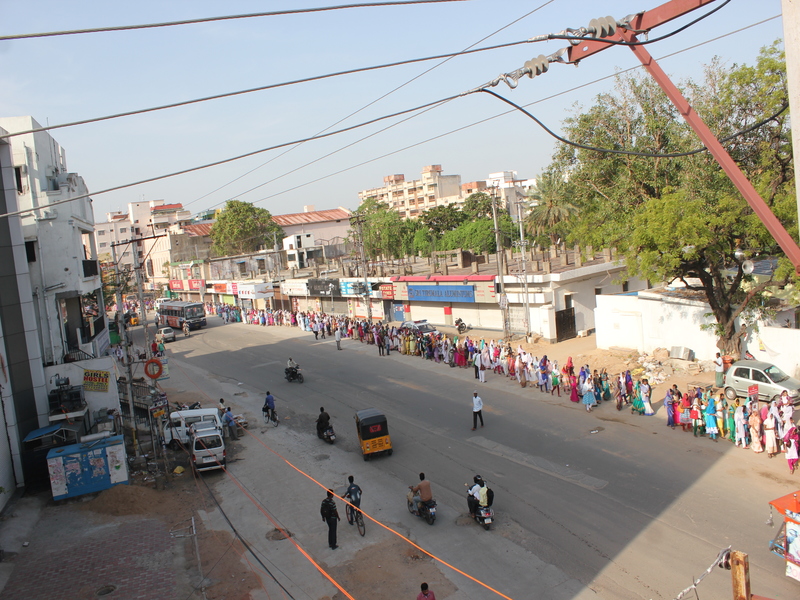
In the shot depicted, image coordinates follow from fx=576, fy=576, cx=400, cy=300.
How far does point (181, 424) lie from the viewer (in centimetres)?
1964

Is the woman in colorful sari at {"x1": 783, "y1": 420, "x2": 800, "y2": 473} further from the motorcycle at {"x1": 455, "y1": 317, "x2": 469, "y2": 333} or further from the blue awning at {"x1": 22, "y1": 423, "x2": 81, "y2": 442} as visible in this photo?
the motorcycle at {"x1": 455, "y1": 317, "x2": 469, "y2": 333}

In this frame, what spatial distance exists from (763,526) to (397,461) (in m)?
8.80

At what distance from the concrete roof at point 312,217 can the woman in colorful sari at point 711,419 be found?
95.7 metres

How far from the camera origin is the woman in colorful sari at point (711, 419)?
15602 millimetres

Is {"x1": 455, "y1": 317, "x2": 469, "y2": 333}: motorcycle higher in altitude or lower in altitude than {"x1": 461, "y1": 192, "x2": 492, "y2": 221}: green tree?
lower

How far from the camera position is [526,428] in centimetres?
1784

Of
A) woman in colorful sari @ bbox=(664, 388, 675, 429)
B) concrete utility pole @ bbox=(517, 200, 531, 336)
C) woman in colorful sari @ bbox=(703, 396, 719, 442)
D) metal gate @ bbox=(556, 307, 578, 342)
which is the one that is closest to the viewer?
woman in colorful sari @ bbox=(703, 396, 719, 442)

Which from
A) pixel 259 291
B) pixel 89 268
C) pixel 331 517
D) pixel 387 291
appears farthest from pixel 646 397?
pixel 259 291

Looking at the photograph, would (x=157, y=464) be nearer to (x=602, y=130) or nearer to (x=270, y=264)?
(x=602, y=130)

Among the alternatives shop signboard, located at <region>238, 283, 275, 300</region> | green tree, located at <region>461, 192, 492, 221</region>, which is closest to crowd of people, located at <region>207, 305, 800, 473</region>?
shop signboard, located at <region>238, 283, 275, 300</region>

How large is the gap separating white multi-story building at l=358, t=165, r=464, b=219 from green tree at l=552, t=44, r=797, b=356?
90166 mm

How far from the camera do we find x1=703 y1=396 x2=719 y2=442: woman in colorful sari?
51.2 feet

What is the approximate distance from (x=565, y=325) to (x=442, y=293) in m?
9.04

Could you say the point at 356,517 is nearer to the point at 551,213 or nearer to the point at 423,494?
the point at 423,494
